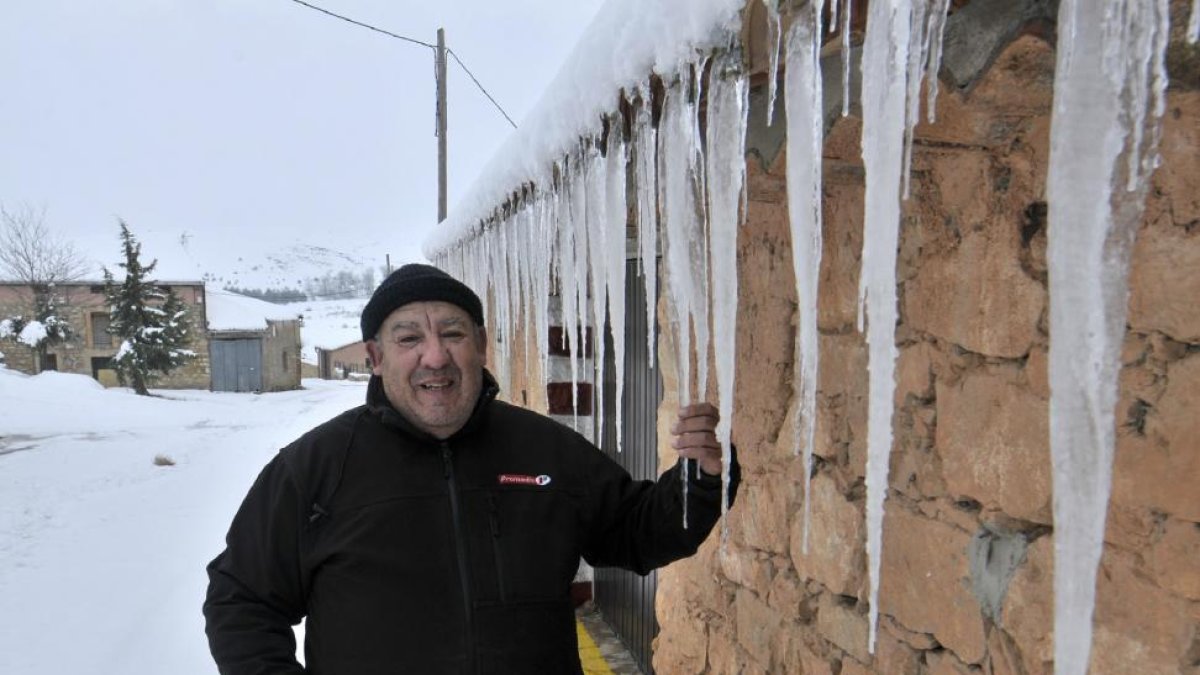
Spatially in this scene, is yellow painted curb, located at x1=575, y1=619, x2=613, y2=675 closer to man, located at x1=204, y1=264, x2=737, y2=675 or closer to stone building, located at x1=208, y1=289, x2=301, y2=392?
man, located at x1=204, y1=264, x2=737, y2=675

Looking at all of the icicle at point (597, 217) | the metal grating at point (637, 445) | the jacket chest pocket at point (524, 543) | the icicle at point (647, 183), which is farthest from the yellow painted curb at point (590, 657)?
the icicle at point (647, 183)

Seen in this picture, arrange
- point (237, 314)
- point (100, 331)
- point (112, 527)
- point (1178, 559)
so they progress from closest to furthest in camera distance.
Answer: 1. point (1178, 559)
2. point (112, 527)
3. point (100, 331)
4. point (237, 314)

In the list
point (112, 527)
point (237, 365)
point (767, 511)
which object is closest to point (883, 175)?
point (767, 511)

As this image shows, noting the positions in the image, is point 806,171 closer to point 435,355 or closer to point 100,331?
point 435,355

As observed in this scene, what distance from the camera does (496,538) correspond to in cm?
149

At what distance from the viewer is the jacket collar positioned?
154 cm

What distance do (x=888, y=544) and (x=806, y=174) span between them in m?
0.72

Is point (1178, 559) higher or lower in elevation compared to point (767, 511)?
higher

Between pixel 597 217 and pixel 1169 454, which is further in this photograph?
pixel 597 217

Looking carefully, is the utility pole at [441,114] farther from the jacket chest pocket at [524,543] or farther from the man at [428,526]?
the jacket chest pocket at [524,543]

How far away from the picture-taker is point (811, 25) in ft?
3.04

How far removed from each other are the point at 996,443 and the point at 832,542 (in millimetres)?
501

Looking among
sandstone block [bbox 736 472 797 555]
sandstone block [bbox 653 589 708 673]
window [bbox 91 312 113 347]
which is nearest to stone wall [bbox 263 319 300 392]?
window [bbox 91 312 113 347]

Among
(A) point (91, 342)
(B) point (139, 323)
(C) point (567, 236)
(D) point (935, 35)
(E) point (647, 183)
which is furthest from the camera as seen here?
(A) point (91, 342)
